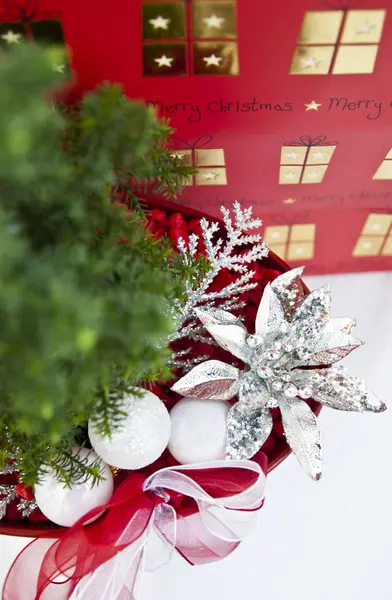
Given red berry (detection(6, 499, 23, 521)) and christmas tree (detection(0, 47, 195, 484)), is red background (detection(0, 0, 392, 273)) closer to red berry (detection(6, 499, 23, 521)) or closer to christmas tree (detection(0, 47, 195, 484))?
christmas tree (detection(0, 47, 195, 484))

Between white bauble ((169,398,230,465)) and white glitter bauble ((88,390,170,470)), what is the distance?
0.03 metres

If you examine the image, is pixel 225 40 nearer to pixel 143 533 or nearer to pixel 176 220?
pixel 176 220

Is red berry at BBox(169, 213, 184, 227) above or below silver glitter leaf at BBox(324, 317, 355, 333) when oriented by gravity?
above

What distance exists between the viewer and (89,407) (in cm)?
33

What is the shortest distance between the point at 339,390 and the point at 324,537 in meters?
0.25

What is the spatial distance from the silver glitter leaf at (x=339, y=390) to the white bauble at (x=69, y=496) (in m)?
0.17

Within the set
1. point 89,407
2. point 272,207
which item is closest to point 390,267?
point 272,207

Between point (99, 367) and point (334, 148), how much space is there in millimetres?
356

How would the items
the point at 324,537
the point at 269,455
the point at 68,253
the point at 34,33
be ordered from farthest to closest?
the point at 324,537
the point at 269,455
the point at 34,33
the point at 68,253

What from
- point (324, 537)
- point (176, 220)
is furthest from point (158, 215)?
point (324, 537)

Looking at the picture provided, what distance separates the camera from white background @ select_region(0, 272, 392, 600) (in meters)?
0.61

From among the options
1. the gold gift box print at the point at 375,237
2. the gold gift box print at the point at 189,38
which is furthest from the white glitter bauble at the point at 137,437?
the gold gift box print at the point at 375,237

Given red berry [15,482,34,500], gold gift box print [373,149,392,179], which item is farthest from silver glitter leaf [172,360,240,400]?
gold gift box print [373,149,392,179]

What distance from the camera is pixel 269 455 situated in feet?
1.62
